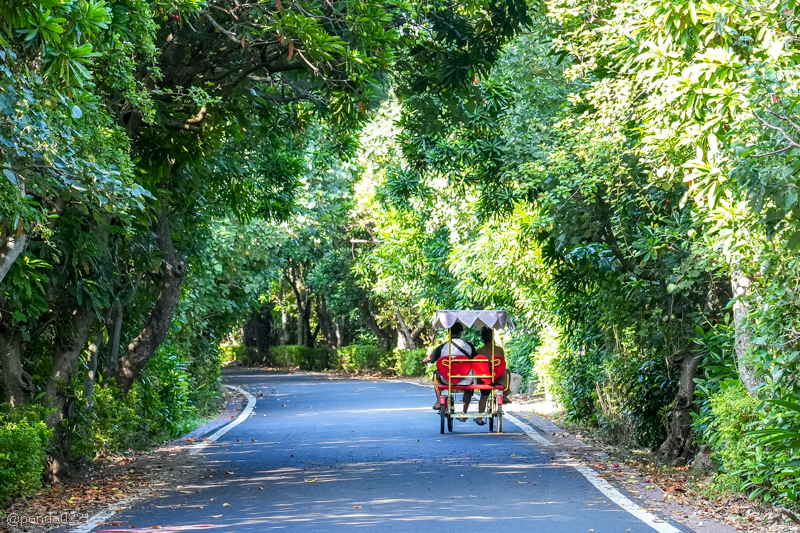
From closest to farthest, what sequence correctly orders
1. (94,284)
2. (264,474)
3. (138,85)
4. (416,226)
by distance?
(138,85) < (94,284) < (264,474) < (416,226)

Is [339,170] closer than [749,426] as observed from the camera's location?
No

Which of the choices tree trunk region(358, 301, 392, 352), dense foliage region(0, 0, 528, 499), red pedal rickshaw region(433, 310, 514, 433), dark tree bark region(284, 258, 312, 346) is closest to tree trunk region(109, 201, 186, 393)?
dense foliage region(0, 0, 528, 499)

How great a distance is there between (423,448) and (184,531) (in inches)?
266

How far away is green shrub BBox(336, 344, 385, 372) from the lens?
47.8 m

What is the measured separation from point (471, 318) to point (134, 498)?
328 inches

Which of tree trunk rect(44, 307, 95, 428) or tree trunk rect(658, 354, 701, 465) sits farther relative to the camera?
tree trunk rect(658, 354, 701, 465)

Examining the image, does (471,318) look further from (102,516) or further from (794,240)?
(794,240)

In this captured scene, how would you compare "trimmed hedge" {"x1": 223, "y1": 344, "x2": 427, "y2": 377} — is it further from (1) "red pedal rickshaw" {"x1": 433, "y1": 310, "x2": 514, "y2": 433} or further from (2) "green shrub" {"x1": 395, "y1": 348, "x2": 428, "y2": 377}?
(1) "red pedal rickshaw" {"x1": 433, "y1": 310, "x2": 514, "y2": 433}

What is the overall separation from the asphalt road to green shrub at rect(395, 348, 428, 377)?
22667mm

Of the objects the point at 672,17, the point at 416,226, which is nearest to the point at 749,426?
the point at 672,17

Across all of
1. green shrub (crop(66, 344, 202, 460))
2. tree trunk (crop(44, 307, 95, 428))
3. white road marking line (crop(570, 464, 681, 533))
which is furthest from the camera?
green shrub (crop(66, 344, 202, 460))

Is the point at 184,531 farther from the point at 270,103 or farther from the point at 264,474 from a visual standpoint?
the point at 270,103

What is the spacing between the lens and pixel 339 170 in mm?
34125

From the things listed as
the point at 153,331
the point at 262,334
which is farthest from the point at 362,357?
the point at 153,331
